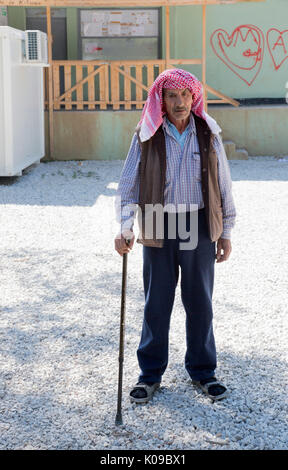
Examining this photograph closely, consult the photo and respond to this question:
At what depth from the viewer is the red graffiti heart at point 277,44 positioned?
47.8ft

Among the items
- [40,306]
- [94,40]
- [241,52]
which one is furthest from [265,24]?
[40,306]

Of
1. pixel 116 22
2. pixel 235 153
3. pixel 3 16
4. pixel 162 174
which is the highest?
pixel 3 16

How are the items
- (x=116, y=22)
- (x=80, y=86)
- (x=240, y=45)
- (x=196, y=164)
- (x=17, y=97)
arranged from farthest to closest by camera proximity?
1. (x=240, y=45)
2. (x=116, y=22)
3. (x=80, y=86)
4. (x=17, y=97)
5. (x=196, y=164)

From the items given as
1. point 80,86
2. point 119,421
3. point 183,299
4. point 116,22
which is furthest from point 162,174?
point 116,22

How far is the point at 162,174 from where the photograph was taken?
344 cm

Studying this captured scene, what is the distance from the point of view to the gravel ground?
342 centimetres

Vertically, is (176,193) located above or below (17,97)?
below

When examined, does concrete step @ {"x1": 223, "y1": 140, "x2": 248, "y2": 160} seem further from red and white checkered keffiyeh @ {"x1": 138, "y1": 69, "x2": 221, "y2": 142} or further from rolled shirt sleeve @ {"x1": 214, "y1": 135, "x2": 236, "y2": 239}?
red and white checkered keffiyeh @ {"x1": 138, "y1": 69, "x2": 221, "y2": 142}

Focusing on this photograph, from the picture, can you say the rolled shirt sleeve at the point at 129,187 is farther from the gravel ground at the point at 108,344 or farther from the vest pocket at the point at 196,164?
the gravel ground at the point at 108,344

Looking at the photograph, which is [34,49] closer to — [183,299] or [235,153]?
[235,153]

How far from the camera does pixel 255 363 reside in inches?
167

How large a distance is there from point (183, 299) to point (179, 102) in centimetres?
107

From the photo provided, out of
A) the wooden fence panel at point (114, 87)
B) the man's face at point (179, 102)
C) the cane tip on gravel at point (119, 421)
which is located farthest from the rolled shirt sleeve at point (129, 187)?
the wooden fence panel at point (114, 87)

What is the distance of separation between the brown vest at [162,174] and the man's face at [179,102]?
0.40ft
